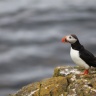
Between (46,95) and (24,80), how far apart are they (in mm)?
28611

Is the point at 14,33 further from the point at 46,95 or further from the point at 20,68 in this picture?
the point at 46,95

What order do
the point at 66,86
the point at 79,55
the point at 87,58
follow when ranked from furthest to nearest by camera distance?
1. the point at 87,58
2. the point at 79,55
3. the point at 66,86

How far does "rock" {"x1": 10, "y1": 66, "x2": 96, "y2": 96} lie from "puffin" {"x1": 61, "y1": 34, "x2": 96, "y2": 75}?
0.35 metres

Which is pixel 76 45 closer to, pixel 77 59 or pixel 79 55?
pixel 79 55

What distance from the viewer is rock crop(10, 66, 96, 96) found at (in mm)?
14836

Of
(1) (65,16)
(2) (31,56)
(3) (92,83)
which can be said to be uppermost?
(1) (65,16)

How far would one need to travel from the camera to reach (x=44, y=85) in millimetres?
15539

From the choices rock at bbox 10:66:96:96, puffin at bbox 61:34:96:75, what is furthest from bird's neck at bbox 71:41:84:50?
rock at bbox 10:66:96:96

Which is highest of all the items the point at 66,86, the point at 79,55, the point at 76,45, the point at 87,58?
the point at 76,45

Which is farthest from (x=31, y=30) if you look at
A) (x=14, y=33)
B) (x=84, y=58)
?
(x=84, y=58)

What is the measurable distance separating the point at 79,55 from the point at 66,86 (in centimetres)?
150

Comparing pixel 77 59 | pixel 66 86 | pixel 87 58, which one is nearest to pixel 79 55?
pixel 77 59

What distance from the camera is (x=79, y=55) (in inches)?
643

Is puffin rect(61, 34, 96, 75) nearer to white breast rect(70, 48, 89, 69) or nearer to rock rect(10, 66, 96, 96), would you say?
white breast rect(70, 48, 89, 69)
